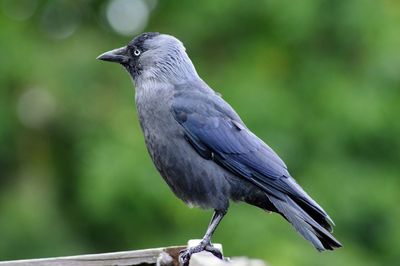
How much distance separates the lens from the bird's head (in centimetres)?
657

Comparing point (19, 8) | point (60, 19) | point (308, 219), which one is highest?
point (19, 8)

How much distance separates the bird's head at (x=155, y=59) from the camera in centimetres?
657

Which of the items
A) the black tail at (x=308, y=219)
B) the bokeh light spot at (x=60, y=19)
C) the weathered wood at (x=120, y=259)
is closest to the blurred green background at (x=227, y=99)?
the bokeh light spot at (x=60, y=19)

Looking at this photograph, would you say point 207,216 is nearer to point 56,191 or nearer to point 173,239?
point 173,239

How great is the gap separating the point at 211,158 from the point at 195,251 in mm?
707

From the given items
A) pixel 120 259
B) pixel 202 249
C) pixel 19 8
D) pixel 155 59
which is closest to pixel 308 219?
pixel 202 249

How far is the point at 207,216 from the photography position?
1019cm

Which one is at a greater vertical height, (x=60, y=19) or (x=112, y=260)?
(x=60, y=19)

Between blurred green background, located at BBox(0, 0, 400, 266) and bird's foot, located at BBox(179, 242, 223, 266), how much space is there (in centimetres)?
400

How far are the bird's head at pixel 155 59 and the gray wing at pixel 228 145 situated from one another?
0.82 feet

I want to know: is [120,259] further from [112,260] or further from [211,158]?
[211,158]

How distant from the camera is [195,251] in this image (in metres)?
5.79

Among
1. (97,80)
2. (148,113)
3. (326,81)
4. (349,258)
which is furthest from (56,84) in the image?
(148,113)

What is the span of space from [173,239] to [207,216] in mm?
420
